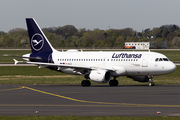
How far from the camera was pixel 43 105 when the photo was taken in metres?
25.8

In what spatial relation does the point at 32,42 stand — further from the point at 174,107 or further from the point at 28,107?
the point at 174,107

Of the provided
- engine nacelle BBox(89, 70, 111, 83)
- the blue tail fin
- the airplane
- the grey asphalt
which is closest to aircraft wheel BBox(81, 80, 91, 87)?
the airplane

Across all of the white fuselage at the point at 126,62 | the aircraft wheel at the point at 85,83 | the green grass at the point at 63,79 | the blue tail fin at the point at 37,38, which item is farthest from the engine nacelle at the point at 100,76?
the blue tail fin at the point at 37,38

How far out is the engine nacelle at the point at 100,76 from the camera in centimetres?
4128

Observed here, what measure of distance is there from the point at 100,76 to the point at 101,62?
13.1 ft

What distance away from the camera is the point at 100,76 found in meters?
41.3

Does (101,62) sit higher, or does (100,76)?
(101,62)

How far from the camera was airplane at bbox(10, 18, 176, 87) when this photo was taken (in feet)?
137

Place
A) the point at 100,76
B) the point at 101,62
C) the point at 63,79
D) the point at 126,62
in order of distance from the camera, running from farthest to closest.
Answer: the point at 63,79 < the point at 101,62 < the point at 126,62 < the point at 100,76

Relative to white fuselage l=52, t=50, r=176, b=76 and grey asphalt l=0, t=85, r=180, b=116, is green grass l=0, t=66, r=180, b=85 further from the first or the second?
grey asphalt l=0, t=85, r=180, b=116

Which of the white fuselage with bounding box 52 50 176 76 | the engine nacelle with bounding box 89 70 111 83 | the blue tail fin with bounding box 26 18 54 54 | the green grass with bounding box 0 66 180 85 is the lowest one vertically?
the green grass with bounding box 0 66 180 85

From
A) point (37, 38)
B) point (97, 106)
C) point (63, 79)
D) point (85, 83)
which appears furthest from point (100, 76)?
point (97, 106)

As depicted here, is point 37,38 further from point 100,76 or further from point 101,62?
A: point 100,76

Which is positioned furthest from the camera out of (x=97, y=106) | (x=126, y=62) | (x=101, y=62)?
(x=101, y=62)
